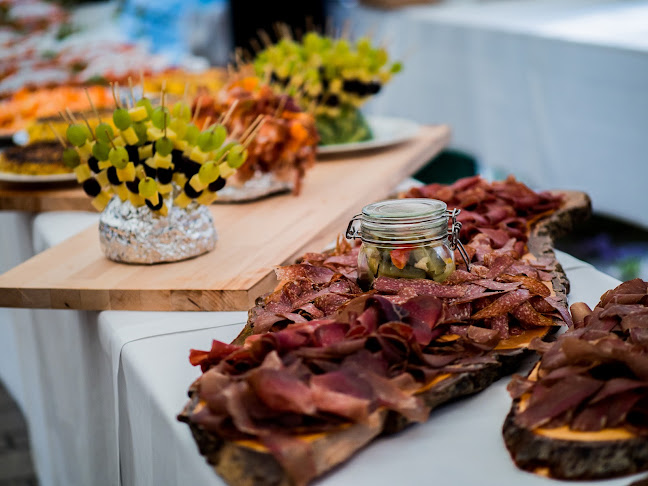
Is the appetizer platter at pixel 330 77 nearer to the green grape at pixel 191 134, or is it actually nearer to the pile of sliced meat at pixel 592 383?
the green grape at pixel 191 134

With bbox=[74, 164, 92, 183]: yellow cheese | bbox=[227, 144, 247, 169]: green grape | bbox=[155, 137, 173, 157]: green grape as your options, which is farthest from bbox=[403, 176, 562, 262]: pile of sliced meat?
bbox=[74, 164, 92, 183]: yellow cheese

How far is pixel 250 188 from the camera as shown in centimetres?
174

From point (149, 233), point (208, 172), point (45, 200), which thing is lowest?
point (45, 200)

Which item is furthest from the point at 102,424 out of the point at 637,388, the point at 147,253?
the point at 637,388

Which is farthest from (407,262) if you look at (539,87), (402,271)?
(539,87)

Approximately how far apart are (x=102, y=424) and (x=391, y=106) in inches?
114

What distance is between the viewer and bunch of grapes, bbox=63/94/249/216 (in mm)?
1266

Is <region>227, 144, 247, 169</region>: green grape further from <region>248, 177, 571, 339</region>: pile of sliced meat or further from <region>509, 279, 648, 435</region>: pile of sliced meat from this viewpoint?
<region>509, 279, 648, 435</region>: pile of sliced meat

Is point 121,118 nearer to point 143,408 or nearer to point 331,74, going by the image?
point 143,408

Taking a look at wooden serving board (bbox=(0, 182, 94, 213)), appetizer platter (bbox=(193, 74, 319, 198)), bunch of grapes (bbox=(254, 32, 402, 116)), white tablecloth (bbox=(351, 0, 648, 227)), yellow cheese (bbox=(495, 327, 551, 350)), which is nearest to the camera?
yellow cheese (bbox=(495, 327, 551, 350))

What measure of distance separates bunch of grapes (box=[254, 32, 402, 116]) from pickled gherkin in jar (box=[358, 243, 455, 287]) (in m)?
1.12

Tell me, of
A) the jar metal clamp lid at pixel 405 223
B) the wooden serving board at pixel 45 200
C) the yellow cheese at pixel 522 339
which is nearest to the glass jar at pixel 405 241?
the jar metal clamp lid at pixel 405 223

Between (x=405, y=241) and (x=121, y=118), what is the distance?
Answer: 0.53 metres

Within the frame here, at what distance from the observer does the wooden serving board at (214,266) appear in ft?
4.07
